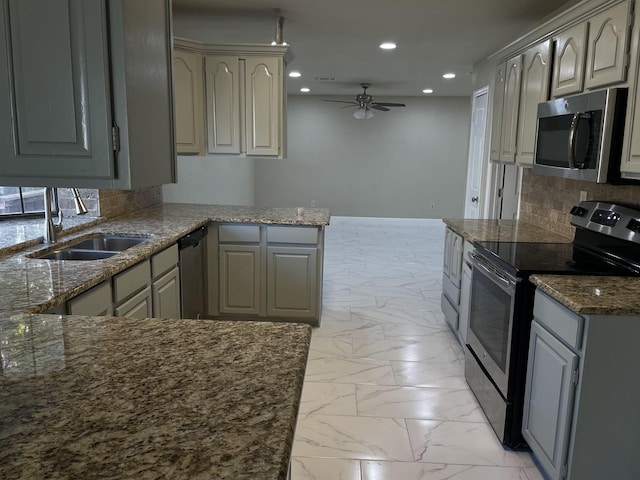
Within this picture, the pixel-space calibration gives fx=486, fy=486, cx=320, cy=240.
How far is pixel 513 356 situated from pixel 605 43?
1575 mm

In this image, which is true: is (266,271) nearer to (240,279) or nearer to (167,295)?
(240,279)

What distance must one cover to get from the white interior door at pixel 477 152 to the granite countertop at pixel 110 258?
2364mm

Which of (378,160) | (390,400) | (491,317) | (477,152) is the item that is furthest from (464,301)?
(378,160)

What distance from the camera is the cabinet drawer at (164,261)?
2812 millimetres

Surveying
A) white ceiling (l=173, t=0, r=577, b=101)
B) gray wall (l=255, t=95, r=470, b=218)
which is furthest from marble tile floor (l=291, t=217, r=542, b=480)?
gray wall (l=255, t=95, r=470, b=218)

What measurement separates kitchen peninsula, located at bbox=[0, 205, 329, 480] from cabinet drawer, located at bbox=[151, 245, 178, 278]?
109 cm

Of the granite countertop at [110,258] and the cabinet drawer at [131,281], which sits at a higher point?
the granite countertop at [110,258]

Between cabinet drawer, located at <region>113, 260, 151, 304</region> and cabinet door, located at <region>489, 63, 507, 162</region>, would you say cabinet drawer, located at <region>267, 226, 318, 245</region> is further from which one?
cabinet door, located at <region>489, 63, 507, 162</region>

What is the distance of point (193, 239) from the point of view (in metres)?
3.46

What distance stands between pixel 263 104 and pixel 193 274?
1.58 metres

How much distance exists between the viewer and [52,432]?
0.87m

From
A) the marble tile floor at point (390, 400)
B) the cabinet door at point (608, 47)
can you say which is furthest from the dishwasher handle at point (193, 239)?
the cabinet door at point (608, 47)

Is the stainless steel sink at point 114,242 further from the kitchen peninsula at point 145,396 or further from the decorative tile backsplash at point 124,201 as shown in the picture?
the kitchen peninsula at point 145,396

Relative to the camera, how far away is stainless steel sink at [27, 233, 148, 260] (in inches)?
104
